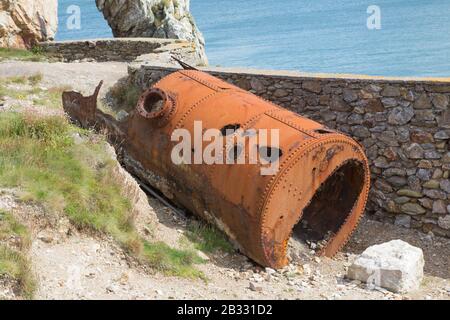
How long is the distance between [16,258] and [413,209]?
530cm

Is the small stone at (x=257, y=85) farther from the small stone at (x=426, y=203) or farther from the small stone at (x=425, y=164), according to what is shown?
the small stone at (x=426, y=203)

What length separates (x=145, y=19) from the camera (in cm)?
2272

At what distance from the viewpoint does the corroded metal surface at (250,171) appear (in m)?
6.02

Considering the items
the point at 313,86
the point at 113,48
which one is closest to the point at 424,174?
the point at 313,86

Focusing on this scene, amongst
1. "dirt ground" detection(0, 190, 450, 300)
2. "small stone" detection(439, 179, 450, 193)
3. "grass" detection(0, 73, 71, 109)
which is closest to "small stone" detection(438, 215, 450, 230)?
"small stone" detection(439, 179, 450, 193)

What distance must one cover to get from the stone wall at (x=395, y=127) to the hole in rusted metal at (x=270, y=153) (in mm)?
2448

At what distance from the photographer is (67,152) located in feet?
22.4

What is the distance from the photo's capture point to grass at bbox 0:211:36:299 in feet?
15.7

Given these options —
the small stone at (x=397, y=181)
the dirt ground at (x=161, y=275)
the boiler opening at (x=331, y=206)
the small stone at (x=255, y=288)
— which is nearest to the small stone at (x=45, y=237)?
the dirt ground at (x=161, y=275)

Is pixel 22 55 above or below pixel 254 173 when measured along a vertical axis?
above

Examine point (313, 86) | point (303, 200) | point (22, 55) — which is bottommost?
point (303, 200)

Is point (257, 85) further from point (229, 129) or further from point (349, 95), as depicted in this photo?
point (229, 129)

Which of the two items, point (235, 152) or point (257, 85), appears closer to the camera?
point (235, 152)

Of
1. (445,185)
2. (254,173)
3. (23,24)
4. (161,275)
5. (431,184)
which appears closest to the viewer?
(161,275)
